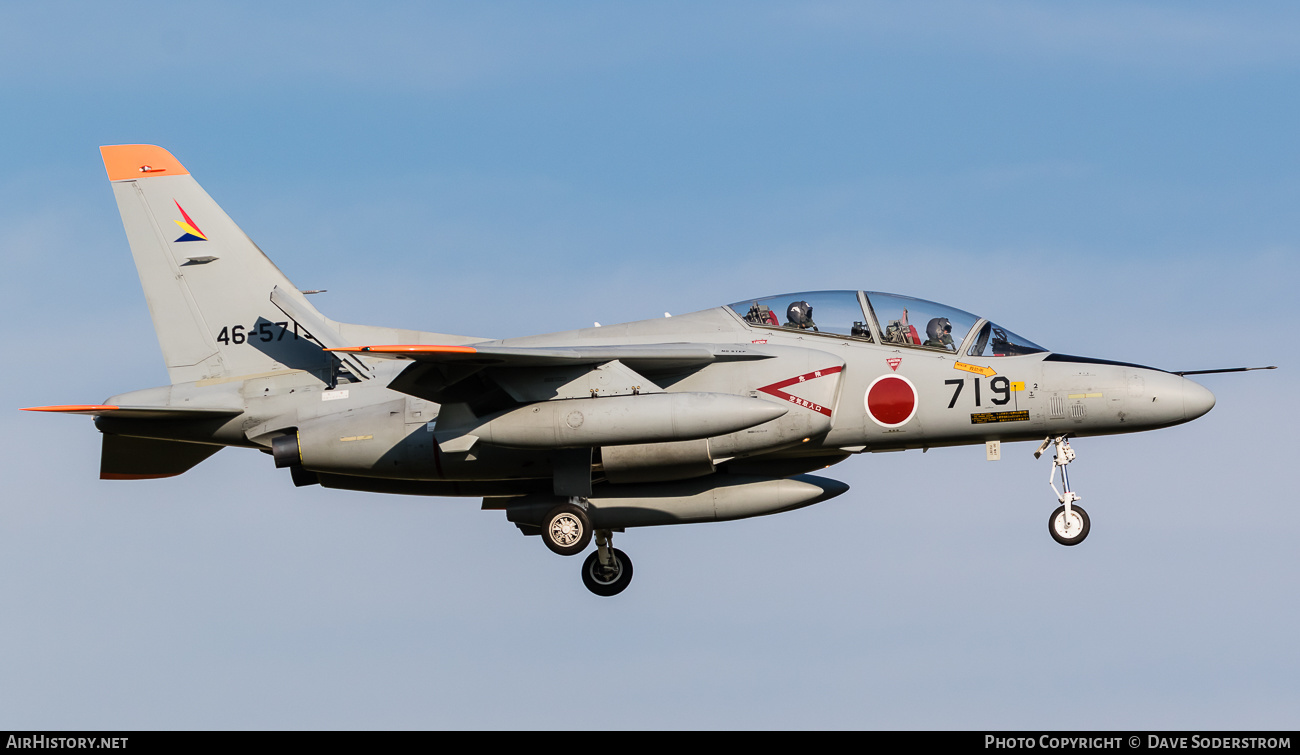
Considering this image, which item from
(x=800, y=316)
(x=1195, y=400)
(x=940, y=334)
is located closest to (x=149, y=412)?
(x=800, y=316)

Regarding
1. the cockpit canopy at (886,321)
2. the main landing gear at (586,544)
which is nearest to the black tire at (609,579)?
the main landing gear at (586,544)

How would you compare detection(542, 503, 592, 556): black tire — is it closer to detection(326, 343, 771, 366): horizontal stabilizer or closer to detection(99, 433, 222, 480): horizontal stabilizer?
detection(326, 343, 771, 366): horizontal stabilizer

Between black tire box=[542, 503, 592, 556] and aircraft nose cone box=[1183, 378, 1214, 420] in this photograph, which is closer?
aircraft nose cone box=[1183, 378, 1214, 420]

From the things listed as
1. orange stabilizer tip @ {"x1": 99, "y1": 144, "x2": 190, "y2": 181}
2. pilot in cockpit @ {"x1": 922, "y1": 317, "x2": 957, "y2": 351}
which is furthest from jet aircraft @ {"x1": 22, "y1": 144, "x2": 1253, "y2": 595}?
orange stabilizer tip @ {"x1": 99, "y1": 144, "x2": 190, "y2": 181}

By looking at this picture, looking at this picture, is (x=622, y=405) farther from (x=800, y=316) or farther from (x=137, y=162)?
(x=137, y=162)

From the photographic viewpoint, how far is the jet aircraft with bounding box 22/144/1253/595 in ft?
54.6

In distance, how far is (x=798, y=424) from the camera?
55.7 ft

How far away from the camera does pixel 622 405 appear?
16281 millimetres

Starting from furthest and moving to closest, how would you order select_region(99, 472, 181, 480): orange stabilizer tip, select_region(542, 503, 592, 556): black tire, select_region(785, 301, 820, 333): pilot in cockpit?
1. select_region(99, 472, 181, 480): orange stabilizer tip
2. select_region(785, 301, 820, 333): pilot in cockpit
3. select_region(542, 503, 592, 556): black tire

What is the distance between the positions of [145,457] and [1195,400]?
13.7 metres

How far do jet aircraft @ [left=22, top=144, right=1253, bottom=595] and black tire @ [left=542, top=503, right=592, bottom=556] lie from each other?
3 cm
